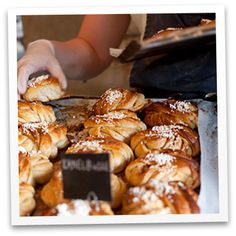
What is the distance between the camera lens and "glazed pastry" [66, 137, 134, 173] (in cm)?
146

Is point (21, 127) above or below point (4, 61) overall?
below

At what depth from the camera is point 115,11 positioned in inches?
60.7

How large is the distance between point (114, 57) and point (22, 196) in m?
0.59

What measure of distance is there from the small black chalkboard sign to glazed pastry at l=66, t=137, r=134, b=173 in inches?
4.1

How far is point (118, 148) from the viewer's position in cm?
150

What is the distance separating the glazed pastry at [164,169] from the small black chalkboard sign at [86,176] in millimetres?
128

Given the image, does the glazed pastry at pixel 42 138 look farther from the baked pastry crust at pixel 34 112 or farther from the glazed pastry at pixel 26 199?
the glazed pastry at pixel 26 199

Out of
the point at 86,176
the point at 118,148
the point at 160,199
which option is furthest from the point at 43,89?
the point at 160,199

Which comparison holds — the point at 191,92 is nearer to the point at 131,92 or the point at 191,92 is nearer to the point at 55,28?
the point at 131,92

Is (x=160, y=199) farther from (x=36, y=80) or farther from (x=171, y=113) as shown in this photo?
(x=36, y=80)

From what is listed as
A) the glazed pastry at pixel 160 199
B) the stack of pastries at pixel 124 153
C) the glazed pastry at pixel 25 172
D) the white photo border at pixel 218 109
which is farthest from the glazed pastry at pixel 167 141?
the glazed pastry at pixel 25 172

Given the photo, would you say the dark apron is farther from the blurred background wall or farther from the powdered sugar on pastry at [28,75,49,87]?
the powdered sugar on pastry at [28,75,49,87]
